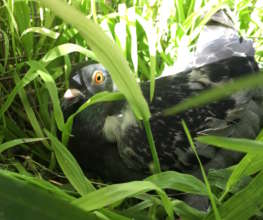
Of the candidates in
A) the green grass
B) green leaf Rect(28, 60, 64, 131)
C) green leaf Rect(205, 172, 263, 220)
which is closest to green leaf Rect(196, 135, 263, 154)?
the green grass

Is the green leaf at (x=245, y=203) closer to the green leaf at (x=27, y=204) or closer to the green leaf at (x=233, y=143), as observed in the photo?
the green leaf at (x=233, y=143)

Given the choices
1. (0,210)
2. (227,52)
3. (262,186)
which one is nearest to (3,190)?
(0,210)

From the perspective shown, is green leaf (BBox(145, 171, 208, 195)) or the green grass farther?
green leaf (BBox(145, 171, 208, 195))

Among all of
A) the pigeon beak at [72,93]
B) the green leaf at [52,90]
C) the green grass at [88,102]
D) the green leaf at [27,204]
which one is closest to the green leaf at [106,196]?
the green grass at [88,102]

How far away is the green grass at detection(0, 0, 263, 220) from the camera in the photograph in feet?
0.99

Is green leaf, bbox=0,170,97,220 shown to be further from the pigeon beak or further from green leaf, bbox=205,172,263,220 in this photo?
the pigeon beak

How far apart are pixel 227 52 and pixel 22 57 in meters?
1.05

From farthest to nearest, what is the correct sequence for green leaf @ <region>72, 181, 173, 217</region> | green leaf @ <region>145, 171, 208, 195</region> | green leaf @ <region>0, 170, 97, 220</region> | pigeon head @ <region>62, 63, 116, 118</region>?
pigeon head @ <region>62, 63, 116, 118</region> < green leaf @ <region>145, 171, 208, 195</region> < green leaf @ <region>72, 181, 173, 217</region> < green leaf @ <region>0, 170, 97, 220</region>

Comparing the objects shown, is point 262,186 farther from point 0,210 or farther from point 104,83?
point 104,83

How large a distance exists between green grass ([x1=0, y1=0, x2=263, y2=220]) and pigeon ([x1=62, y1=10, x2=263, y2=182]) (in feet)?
0.40

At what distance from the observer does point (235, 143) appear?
52 cm

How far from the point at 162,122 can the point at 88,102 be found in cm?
58

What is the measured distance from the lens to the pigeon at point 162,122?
147cm

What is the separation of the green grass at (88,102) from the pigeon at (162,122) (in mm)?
123
